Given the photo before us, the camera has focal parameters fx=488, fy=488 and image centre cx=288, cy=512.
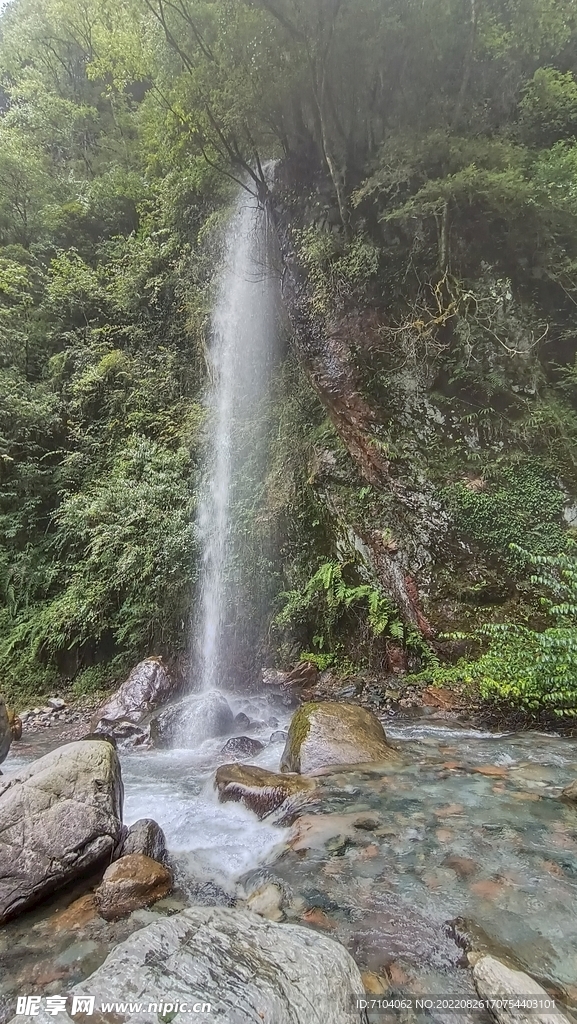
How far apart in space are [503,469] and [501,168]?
4.73 metres

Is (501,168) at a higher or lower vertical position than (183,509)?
higher

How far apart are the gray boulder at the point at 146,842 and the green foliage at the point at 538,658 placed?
3754 mm

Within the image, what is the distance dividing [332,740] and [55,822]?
97.6 inches

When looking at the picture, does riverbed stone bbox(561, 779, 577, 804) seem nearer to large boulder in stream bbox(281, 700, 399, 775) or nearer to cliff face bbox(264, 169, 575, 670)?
large boulder in stream bbox(281, 700, 399, 775)

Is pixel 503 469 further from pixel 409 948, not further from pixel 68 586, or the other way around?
pixel 68 586

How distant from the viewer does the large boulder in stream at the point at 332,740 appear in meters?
4.65

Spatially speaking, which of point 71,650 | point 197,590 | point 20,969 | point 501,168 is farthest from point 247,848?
point 501,168

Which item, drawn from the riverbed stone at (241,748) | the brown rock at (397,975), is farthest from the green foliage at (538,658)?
the brown rock at (397,975)

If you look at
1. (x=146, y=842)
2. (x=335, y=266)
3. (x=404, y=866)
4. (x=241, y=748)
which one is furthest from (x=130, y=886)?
(x=335, y=266)

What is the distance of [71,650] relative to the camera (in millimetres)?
8906

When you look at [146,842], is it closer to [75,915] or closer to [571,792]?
[75,915]

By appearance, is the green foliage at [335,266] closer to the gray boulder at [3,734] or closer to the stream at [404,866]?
the stream at [404,866]

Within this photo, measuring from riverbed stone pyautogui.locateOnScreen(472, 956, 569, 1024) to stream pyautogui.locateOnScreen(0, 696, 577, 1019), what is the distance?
0.12 meters

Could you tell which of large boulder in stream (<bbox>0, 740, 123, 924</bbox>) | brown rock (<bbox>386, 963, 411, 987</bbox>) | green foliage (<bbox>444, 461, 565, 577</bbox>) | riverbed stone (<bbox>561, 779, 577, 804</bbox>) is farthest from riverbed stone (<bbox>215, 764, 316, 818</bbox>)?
green foliage (<bbox>444, 461, 565, 577</bbox>)
